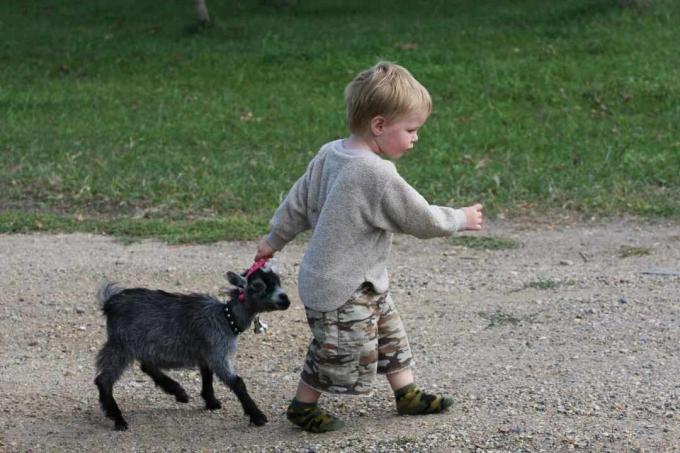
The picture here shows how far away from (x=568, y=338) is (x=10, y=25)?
14.0 meters

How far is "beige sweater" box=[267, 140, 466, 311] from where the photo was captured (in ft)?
13.7

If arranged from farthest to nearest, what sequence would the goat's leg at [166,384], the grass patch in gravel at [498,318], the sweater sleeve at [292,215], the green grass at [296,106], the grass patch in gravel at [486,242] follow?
the green grass at [296,106] → the grass patch in gravel at [486,242] → the grass patch in gravel at [498,318] → the goat's leg at [166,384] → the sweater sleeve at [292,215]

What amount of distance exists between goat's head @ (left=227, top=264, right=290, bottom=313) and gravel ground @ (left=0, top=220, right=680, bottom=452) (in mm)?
473

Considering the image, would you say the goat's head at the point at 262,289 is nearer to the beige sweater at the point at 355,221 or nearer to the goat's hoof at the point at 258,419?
the beige sweater at the point at 355,221

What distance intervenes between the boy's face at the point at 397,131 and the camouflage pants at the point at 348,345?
507 mm

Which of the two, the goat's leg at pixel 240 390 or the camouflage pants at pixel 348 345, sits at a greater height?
the camouflage pants at pixel 348 345

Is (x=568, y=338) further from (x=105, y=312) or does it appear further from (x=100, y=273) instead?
(x=100, y=273)

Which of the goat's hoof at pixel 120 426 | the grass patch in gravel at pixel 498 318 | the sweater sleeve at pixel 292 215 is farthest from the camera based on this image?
the grass patch in gravel at pixel 498 318

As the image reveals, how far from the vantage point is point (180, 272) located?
22.7 ft

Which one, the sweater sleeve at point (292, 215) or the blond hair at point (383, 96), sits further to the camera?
the sweater sleeve at point (292, 215)

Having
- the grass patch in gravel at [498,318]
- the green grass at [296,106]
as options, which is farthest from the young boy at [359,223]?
the green grass at [296,106]

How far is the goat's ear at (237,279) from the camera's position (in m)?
4.55

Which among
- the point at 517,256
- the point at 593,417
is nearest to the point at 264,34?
the point at 517,256

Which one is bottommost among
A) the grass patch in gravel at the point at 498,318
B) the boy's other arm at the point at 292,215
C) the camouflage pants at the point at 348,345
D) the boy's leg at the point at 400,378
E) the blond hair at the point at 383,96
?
the grass patch in gravel at the point at 498,318
